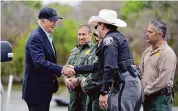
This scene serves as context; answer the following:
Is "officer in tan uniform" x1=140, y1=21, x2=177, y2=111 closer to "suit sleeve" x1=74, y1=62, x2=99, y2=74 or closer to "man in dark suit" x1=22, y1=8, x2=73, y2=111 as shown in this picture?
"suit sleeve" x1=74, y1=62, x2=99, y2=74

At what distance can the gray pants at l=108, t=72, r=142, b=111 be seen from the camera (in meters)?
4.89

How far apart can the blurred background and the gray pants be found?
12767 mm

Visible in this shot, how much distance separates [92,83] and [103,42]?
0.51 meters

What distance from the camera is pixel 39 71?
5352 mm

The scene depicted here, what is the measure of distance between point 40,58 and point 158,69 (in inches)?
54.4

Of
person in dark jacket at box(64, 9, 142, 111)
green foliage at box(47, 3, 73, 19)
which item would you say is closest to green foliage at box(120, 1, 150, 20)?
green foliage at box(47, 3, 73, 19)

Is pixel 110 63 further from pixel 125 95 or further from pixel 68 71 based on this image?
pixel 68 71

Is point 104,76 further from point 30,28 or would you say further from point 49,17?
point 30,28

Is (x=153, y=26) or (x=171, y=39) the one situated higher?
(x=153, y=26)

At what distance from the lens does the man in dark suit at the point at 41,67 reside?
529 cm

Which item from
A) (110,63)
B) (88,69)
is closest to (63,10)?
(88,69)

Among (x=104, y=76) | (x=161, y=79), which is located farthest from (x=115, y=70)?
(x=161, y=79)

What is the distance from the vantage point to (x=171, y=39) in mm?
16812

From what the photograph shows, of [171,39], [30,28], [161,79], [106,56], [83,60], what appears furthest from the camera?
[30,28]
